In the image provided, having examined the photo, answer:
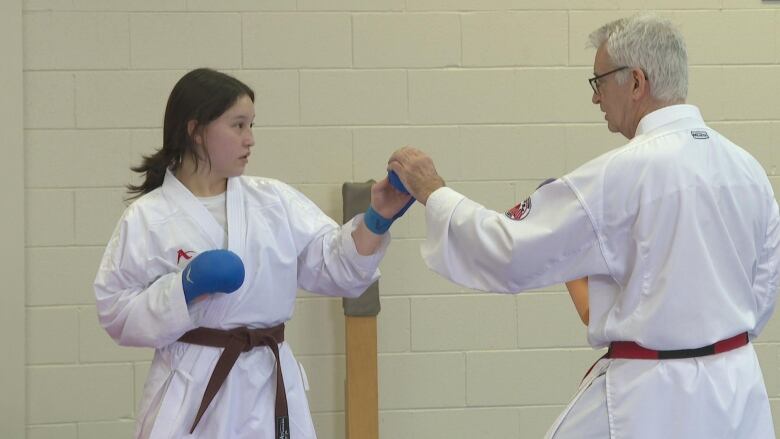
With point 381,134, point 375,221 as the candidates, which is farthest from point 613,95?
point 381,134

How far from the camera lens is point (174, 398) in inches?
103

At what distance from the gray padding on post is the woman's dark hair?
3.93ft

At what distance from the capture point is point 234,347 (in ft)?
8.64

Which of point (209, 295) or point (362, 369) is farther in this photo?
point (362, 369)

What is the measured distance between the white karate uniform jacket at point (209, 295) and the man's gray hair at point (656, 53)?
82 centimetres

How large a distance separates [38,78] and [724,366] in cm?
282

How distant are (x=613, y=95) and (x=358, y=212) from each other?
1613mm

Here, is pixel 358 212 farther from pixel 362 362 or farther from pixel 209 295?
pixel 209 295

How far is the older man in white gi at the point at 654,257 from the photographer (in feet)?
7.50

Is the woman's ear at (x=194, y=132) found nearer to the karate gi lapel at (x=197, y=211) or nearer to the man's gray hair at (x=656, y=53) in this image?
the karate gi lapel at (x=197, y=211)

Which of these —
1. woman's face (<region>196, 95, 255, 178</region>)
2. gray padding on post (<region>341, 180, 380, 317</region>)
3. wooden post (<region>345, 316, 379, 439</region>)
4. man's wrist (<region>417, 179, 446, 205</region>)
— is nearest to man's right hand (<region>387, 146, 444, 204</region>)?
man's wrist (<region>417, 179, 446, 205</region>)

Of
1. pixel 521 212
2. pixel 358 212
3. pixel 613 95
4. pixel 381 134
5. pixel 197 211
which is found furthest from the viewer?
pixel 381 134

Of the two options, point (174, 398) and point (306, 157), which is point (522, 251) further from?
point (306, 157)

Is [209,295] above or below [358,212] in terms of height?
below
